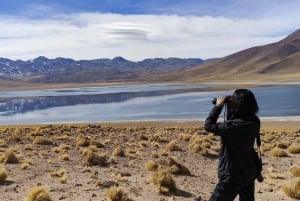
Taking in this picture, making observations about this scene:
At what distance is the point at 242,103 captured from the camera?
4.91 metres

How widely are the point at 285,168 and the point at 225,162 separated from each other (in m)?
9.90

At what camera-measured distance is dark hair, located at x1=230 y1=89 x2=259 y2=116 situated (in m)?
4.91

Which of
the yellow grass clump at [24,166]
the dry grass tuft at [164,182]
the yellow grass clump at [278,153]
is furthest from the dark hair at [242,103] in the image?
the yellow grass clump at [278,153]

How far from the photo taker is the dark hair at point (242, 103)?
4914 millimetres

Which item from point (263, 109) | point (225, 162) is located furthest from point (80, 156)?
point (263, 109)

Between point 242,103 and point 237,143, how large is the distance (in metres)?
0.43

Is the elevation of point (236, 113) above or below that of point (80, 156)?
above

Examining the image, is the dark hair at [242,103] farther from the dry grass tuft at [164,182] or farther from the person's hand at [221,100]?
the dry grass tuft at [164,182]

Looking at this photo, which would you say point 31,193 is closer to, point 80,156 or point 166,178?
point 166,178

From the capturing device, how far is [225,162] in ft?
16.5

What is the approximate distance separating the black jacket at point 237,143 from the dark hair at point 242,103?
6 cm

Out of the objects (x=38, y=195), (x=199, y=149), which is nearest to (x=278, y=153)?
(x=199, y=149)

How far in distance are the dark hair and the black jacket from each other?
0.18 ft

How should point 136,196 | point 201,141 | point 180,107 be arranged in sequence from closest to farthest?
point 136,196, point 201,141, point 180,107
